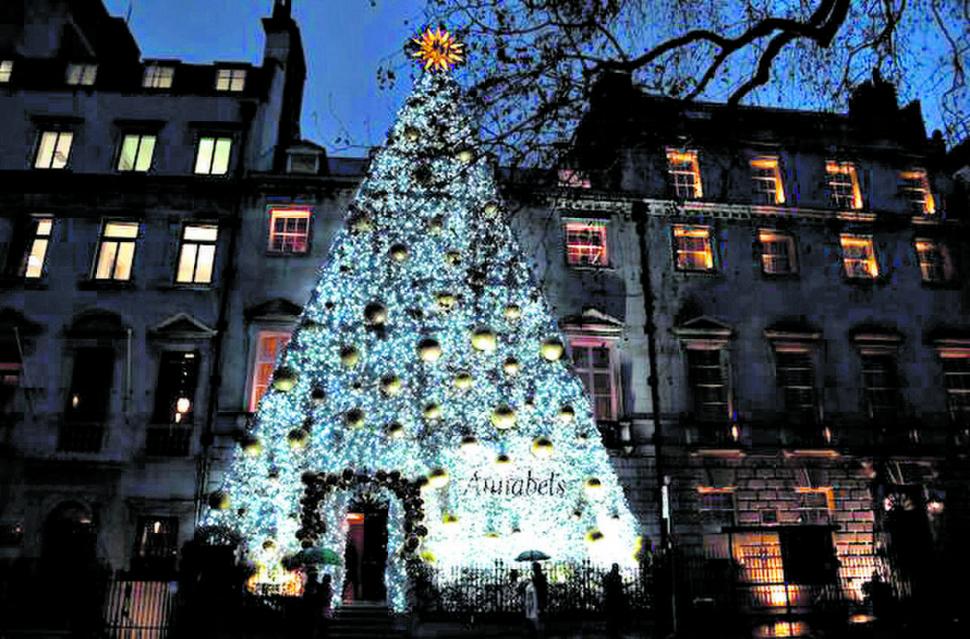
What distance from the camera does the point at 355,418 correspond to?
686 inches

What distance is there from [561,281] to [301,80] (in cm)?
1512

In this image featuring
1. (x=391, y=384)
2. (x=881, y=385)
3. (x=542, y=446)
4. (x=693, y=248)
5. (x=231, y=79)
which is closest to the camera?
(x=542, y=446)

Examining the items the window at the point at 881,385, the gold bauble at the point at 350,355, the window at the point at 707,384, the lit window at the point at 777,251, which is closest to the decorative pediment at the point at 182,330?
the gold bauble at the point at 350,355

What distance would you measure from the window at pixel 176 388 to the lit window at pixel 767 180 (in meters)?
19.9

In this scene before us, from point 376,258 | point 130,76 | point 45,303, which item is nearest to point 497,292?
point 376,258

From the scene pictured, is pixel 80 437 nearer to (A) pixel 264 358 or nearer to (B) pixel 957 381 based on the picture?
(A) pixel 264 358

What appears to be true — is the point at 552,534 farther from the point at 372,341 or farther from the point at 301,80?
the point at 301,80

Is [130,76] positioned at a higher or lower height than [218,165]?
higher

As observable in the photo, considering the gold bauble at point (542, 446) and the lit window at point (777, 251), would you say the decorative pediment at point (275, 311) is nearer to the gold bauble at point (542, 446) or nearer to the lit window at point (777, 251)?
the gold bauble at point (542, 446)

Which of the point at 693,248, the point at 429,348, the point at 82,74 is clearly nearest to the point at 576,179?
the point at 429,348

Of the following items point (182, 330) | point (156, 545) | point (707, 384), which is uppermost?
point (182, 330)

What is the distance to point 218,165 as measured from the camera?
2344 centimetres

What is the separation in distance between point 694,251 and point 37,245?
71.2 feet

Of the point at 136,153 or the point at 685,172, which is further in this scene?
the point at 685,172
